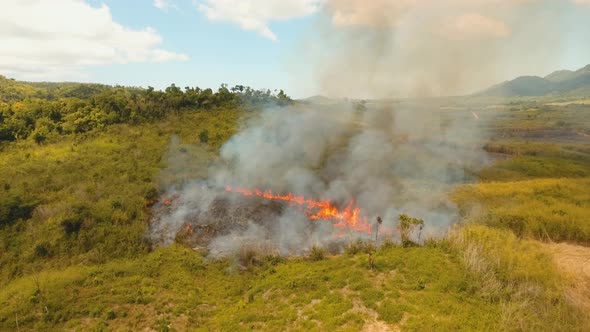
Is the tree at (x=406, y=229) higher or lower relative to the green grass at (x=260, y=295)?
higher

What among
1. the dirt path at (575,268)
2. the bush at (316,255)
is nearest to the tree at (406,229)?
the bush at (316,255)

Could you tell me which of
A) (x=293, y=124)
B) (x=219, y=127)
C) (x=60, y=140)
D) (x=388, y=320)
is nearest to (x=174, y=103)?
(x=219, y=127)

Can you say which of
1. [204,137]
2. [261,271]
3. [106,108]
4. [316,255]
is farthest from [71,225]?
[106,108]

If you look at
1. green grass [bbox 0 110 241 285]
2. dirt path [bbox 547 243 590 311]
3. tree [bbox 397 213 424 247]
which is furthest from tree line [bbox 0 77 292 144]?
dirt path [bbox 547 243 590 311]

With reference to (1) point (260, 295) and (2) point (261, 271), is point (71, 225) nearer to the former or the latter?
(2) point (261, 271)

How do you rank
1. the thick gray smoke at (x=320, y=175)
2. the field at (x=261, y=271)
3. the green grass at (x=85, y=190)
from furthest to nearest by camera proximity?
the thick gray smoke at (x=320, y=175) < the green grass at (x=85, y=190) < the field at (x=261, y=271)

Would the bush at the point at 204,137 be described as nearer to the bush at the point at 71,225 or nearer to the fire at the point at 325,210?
the fire at the point at 325,210

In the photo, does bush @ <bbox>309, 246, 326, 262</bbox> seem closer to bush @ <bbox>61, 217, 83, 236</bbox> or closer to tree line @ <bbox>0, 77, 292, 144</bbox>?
bush @ <bbox>61, 217, 83, 236</bbox>
